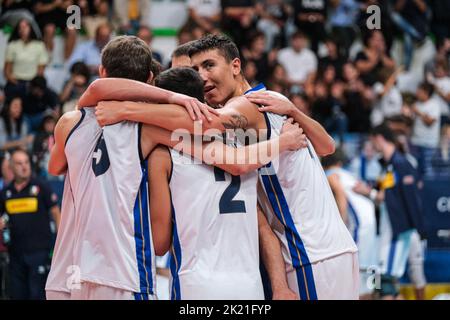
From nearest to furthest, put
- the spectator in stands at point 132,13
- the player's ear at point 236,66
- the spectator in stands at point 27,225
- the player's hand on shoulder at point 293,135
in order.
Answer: the player's hand on shoulder at point 293,135 < the player's ear at point 236,66 < the spectator in stands at point 27,225 < the spectator in stands at point 132,13

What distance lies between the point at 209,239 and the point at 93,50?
368 inches

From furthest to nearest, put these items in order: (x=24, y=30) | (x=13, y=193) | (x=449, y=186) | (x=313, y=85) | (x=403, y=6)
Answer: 1. (x=403, y=6)
2. (x=313, y=85)
3. (x=24, y=30)
4. (x=449, y=186)
5. (x=13, y=193)

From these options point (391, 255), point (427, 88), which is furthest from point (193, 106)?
point (427, 88)

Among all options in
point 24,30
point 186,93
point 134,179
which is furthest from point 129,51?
point 24,30

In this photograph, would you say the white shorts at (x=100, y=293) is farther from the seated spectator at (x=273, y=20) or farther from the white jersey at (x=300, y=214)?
the seated spectator at (x=273, y=20)

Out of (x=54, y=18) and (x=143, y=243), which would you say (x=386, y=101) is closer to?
(x=54, y=18)

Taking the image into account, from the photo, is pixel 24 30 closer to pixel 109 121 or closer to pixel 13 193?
pixel 13 193

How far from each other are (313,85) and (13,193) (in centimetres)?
594

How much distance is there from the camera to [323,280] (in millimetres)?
5246

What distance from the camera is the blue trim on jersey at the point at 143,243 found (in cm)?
495

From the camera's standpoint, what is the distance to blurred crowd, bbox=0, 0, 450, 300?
13.1 metres

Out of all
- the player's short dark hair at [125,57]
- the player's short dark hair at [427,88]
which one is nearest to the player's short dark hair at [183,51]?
the player's short dark hair at [125,57]

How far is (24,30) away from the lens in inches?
534

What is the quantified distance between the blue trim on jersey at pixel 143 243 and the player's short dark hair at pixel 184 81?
0.52 m
